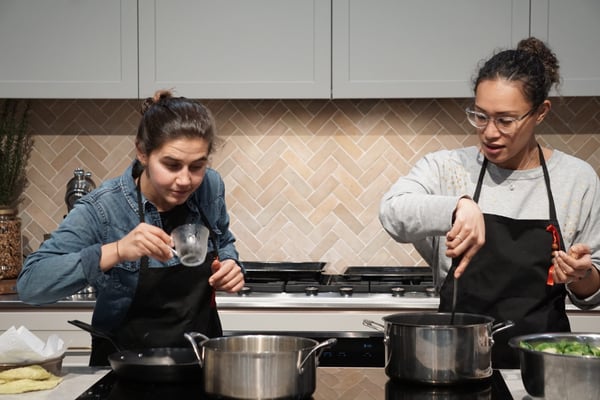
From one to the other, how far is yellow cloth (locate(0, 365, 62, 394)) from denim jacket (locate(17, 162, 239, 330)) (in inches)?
8.9

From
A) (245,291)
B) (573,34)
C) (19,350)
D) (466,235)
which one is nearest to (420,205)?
(466,235)

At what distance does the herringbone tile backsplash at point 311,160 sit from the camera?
3934 mm

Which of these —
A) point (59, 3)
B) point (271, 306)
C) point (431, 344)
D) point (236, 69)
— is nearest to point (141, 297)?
point (431, 344)

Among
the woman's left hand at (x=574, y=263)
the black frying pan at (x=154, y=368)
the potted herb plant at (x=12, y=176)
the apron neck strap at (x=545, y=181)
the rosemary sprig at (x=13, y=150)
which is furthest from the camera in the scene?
the rosemary sprig at (x=13, y=150)

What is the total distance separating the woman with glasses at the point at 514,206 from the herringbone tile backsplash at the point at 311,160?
1.55 m

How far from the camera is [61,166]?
401 centimetres

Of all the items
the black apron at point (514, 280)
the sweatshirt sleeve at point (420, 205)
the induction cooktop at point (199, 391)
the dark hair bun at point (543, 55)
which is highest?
the dark hair bun at point (543, 55)

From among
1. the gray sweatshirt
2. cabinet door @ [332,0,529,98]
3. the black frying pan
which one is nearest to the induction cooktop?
the black frying pan

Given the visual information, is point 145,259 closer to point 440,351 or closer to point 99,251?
point 99,251

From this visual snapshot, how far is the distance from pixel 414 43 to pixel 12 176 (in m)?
1.88

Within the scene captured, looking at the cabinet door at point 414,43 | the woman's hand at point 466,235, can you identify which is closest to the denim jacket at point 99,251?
the woman's hand at point 466,235

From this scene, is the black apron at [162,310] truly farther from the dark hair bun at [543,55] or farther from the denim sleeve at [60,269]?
the dark hair bun at [543,55]

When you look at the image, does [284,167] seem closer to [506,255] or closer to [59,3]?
[59,3]

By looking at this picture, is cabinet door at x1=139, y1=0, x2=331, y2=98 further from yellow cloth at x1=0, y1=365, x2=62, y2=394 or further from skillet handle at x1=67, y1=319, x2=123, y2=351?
yellow cloth at x1=0, y1=365, x2=62, y2=394
